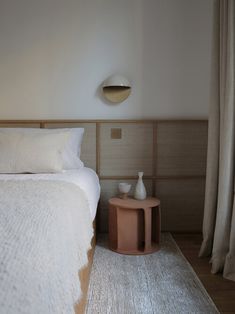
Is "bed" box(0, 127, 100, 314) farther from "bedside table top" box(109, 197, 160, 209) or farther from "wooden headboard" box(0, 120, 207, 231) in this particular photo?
"wooden headboard" box(0, 120, 207, 231)

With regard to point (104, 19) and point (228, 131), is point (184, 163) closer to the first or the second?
point (228, 131)

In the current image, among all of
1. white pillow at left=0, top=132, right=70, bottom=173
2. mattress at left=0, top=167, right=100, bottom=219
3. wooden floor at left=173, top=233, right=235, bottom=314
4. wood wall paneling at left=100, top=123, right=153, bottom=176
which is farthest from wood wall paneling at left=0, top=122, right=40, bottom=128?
wooden floor at left=173, top=233, right=235, bottom=314

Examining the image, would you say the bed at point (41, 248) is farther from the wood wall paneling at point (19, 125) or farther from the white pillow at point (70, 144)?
the wood wall paneling at point (19, 125)

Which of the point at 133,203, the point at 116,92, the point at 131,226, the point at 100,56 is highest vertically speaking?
the point at 100,56

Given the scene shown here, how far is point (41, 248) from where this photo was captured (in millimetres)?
808

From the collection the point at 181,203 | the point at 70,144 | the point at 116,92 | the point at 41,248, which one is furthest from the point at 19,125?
the point at 41,248

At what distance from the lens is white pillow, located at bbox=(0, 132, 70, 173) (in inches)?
84.1

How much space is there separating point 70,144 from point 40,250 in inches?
65.5

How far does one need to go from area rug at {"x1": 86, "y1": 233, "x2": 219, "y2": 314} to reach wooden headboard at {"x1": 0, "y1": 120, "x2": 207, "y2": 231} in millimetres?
567

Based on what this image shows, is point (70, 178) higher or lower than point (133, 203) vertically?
higher

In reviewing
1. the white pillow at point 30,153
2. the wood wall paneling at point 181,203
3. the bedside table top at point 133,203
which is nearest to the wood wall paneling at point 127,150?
the wood wall paneling at point 181,203

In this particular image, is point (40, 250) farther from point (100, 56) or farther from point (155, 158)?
point (100, 56)

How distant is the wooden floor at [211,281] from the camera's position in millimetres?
1602

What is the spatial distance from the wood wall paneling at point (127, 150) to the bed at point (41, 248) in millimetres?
1214
